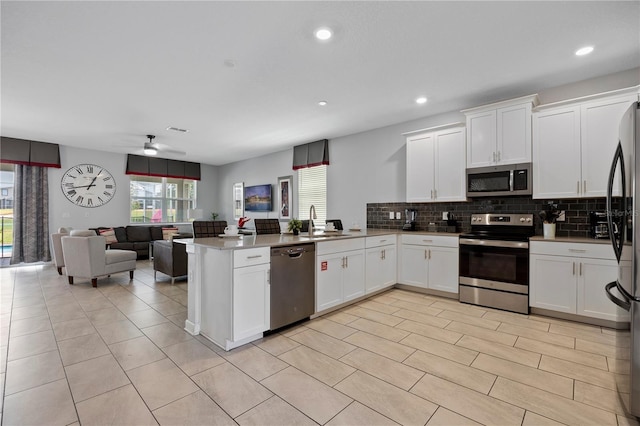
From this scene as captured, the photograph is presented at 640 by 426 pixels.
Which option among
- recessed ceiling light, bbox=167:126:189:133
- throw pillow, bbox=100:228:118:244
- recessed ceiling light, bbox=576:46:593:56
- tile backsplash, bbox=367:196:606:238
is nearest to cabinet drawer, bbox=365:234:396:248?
tile backsplash, bbox=367:196:606:238

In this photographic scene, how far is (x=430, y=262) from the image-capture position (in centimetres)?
405

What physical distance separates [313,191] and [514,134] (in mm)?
3850

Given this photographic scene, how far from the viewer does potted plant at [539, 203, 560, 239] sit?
3.36 m

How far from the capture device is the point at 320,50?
2.75 meters

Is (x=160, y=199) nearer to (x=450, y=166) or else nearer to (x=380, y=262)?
(x=380, y=262)

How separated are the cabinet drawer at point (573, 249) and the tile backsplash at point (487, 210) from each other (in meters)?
0.50

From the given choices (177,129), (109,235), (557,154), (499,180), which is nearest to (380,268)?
(499,180)

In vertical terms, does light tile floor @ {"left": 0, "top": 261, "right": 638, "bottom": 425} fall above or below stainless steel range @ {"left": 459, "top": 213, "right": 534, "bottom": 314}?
below

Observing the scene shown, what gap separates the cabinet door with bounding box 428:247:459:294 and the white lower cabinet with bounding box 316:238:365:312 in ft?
3.32

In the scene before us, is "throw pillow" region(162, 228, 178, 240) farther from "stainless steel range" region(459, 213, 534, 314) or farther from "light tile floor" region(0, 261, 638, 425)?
"stainless steel range" region(459, 213, 534, 314)

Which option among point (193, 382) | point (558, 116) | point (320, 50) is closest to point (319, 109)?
point (320, 50)

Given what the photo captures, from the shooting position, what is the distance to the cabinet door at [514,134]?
11.4 ft

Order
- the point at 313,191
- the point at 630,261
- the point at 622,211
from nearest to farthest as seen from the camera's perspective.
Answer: the point at 630,261
the point at 622,211
the point at 313,191

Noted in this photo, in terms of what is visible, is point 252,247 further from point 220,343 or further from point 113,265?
point 113,265
